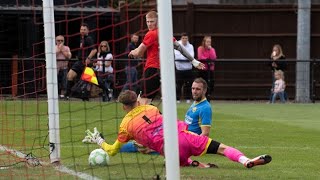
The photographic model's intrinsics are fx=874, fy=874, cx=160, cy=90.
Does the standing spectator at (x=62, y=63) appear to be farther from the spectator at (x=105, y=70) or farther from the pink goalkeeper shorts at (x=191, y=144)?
the pink goalkeeper shorts at (x=191, y=144)

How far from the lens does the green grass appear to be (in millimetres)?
10133

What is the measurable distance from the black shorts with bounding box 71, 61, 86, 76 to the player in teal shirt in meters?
10.8

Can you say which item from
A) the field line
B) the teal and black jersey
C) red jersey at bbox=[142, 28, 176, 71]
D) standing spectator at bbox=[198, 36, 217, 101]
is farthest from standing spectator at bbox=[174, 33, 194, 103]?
the teal and black jersey

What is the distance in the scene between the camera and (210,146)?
10.2 metres

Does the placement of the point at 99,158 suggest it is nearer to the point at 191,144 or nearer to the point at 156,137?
A: the point at 156,137

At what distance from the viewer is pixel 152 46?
12.3 meters

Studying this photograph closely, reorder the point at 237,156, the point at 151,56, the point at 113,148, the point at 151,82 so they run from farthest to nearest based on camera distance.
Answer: the point at 151,82 < the point at 151,56 < the point at 113,148 < the point at 237,156

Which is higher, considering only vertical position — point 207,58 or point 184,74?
point 207,58

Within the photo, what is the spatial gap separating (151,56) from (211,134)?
9.51 feet

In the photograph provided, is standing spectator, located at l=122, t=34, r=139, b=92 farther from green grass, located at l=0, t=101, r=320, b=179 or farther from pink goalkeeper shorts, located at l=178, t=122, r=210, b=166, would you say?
pink goalkeeper shorts, located at l=178, t=122, r=210, b=166

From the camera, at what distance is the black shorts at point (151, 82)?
1259 centimetres

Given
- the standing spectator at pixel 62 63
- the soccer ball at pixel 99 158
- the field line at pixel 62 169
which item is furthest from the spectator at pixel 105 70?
the soccer ball at pixel 99 158

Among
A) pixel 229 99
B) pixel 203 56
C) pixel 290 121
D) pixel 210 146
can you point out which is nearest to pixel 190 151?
pixel 210 146

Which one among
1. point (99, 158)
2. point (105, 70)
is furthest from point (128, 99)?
point (105, 70)
